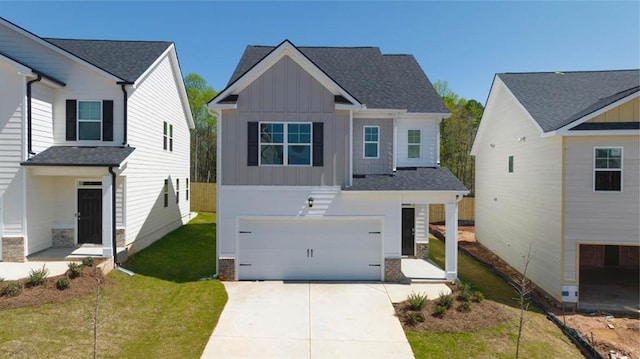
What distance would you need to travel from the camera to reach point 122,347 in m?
7.10

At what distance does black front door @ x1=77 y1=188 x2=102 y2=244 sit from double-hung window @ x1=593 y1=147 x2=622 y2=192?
17.7m

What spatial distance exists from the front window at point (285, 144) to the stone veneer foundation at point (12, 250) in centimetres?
881

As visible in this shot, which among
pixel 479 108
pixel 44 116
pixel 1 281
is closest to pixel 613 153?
pixel 1 281

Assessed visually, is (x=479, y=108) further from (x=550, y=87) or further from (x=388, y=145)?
(x=388, y=145)

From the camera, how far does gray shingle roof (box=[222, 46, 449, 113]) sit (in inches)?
524

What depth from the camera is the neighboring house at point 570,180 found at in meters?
10.3

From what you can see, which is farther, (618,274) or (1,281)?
(618,274)

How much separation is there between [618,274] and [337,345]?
1373cm

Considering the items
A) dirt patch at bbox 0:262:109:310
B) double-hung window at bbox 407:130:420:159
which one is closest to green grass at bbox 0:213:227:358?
dirt patch at bbox 0:262:109:310

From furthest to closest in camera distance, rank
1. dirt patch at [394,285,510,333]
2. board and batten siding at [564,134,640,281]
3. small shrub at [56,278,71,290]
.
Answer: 1. board and batten siding at [564,134,640,281]
2. small shrub at [56,278,71,290]
3. dirt patch at [394,285,510,333]

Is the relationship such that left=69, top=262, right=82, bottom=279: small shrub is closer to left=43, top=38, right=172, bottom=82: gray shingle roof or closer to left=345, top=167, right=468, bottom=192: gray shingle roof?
left=43, top=38, right=172, bottom=82: gray shingle roof

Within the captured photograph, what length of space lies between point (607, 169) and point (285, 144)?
1041cm

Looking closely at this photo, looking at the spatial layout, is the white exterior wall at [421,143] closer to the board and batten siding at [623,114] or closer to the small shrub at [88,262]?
the board and batten siding at [623,114]

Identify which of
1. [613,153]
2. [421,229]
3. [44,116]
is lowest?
[421,229]
